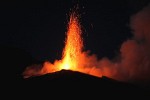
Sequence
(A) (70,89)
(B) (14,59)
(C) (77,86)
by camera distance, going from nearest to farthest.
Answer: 1. (A) (70,89)
2. (C) (77,86)
3. (B) (14,59)

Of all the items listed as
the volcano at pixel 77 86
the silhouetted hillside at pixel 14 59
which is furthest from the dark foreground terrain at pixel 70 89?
the silhouetted hillside at pixel 14 59

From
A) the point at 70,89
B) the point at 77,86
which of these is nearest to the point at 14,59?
the point at 77,86

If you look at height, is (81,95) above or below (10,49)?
below

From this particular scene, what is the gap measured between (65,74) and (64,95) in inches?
221

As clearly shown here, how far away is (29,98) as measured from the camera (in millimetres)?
29078

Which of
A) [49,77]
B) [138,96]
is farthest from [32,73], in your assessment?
[138,96]

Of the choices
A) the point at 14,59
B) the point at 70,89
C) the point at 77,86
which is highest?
the point at 14,59

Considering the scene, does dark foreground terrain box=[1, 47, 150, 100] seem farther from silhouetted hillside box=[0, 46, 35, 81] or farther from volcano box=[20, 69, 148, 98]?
silhouetted hillside box=[0, 46, 35, 81]

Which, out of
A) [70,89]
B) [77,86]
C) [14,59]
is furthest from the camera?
[14,59]

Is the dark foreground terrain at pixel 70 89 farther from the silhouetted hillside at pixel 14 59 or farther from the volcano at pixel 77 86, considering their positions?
the silhouetted hillside at pixel 14 59

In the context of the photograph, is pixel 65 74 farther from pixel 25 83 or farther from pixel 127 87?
pixel 127 87

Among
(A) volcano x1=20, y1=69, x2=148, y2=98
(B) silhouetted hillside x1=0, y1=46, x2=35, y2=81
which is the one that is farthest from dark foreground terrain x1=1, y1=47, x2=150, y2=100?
(B) silhouetted hillside x1=0, y1=46, x2=35, y2=81

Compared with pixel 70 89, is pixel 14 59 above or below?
above

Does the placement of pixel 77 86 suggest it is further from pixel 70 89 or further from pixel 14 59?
pixel 14 59
